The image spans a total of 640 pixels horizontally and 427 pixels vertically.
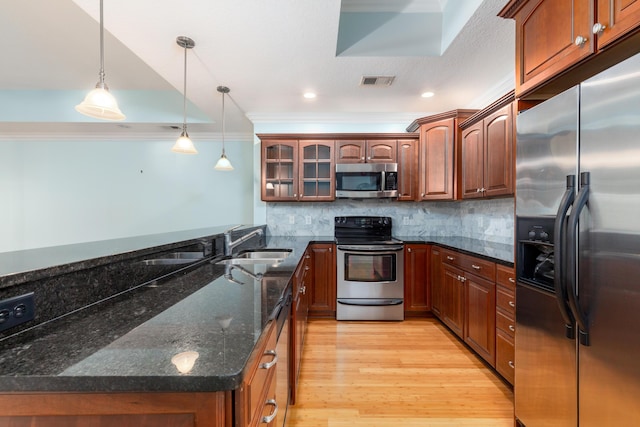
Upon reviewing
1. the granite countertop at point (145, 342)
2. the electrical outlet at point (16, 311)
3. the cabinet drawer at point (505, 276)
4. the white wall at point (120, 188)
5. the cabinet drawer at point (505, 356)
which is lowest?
the cabinet drawer at point (505, 356)

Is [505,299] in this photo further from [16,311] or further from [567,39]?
[16,311]

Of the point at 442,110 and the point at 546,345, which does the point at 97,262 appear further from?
the point at 442,110

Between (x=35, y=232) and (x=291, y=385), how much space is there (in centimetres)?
536

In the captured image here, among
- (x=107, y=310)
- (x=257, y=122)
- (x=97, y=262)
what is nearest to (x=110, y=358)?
(x=107, y=310)

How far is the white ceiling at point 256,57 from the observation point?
6.27 feet

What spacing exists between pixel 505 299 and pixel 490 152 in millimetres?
1271

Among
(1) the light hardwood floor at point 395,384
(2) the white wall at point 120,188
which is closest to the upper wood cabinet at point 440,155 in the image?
(1) the light hardwood floor at point 395,384

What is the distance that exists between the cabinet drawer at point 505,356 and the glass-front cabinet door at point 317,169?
2.17 metres

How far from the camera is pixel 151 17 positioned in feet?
6.19

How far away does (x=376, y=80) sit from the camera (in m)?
2.80

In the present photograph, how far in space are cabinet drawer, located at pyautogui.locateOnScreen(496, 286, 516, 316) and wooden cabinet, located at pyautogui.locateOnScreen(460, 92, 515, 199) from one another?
2.59 ft

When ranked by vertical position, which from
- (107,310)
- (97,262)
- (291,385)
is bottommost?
(291,385)

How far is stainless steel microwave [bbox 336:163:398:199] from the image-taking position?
348 cm

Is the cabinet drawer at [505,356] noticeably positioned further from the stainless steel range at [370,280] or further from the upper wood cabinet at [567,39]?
the upper wood cabinet at [567,39]
